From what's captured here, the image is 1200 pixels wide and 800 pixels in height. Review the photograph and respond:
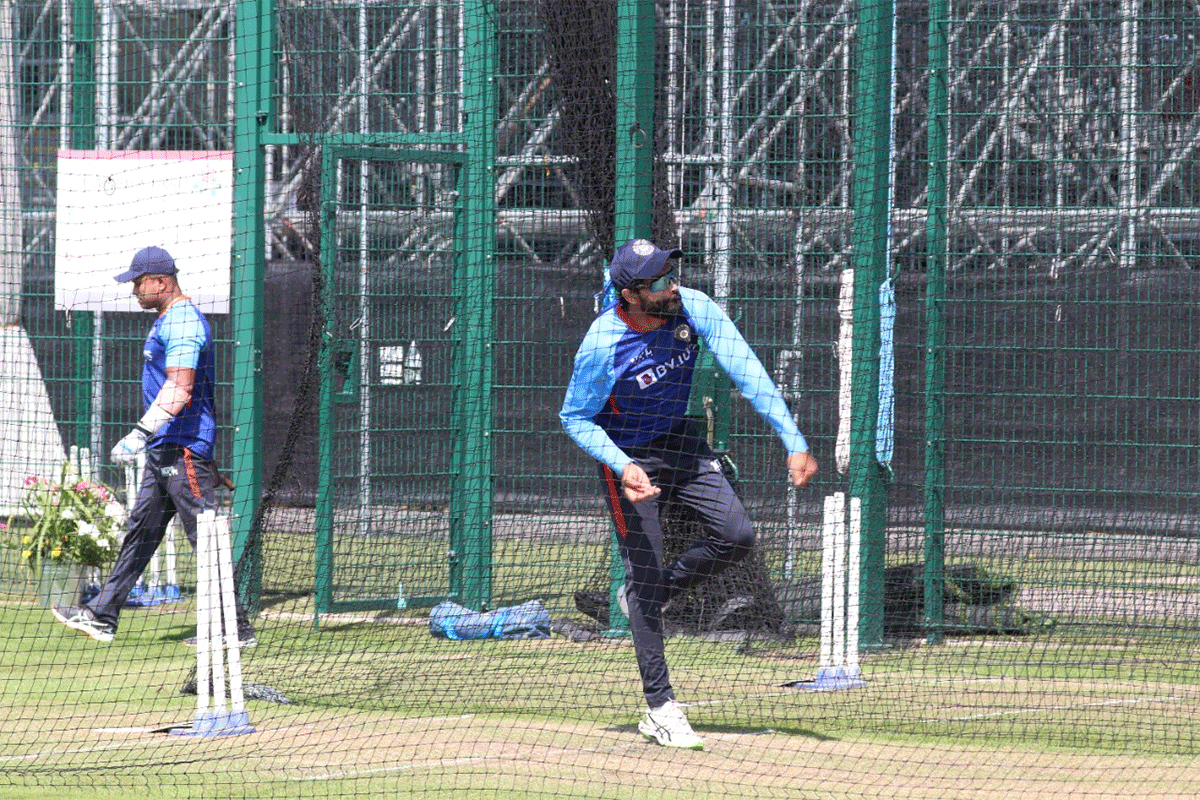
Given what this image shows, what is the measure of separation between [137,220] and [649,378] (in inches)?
196

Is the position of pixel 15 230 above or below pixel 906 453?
above

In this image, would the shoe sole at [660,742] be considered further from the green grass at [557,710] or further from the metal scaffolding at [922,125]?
the metal scaffolding at [922,125]

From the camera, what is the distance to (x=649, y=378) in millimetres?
6445

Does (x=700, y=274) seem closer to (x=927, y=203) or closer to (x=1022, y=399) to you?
(x=927, y=203)

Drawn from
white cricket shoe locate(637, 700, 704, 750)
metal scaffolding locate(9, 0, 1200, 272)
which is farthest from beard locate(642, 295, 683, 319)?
metal scaffolding locate(9, 0, 1200, 272)

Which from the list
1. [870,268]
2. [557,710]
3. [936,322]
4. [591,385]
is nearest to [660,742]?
[557,710]

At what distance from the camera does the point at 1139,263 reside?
29.9 ft

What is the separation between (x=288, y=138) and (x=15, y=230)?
11.3ft

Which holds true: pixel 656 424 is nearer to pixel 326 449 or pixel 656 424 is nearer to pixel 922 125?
pixel 326 449

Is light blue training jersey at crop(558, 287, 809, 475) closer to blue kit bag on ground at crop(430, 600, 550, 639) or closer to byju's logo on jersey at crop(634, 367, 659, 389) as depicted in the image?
byju's logo on jersey at crop(634, 367, 659, 389)

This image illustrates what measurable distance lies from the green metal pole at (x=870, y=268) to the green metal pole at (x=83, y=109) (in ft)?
16.4

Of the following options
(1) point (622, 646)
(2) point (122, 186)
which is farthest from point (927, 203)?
(2) point (122, 186)

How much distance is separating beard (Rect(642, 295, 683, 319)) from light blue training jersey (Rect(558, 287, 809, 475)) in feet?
0.15

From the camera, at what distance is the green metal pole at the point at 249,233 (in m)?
9.66
